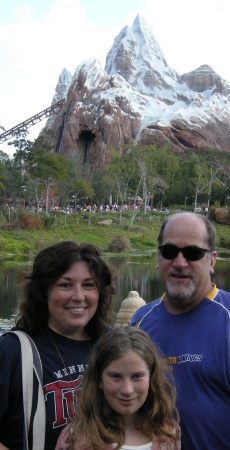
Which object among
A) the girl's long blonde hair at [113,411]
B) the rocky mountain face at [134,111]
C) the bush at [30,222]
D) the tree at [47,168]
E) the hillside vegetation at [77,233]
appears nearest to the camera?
the girl's long blonde hair at [113,411]

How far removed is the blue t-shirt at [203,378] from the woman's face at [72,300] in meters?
0.38

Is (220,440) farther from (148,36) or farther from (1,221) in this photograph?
(148,36)

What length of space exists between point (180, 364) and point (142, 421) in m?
0.35

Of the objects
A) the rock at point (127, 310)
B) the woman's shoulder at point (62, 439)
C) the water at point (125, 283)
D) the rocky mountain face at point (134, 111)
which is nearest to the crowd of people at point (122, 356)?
the woman's shoulder at point (62, 439)

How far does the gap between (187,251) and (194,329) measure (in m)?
0.34

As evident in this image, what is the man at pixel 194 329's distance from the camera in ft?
6.56

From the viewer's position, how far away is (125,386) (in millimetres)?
1711

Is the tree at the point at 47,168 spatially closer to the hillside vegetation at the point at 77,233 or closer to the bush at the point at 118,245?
the hillside vegetation at the point at 77,233

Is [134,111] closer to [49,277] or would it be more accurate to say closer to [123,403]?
[49,277]

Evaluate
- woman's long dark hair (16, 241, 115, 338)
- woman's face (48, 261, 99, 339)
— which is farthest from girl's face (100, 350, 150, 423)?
woman's long dark hair (16, 241, 115, 338)

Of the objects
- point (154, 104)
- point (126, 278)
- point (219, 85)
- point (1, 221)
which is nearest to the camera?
point (126, 278)

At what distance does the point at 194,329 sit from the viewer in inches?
83.0

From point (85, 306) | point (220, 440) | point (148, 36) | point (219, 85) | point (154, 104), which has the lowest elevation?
point (220, 440)

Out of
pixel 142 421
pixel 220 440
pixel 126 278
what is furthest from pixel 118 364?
pixel 126 278
